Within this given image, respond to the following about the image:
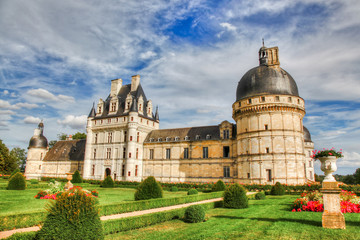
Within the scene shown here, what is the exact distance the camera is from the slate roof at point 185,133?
1784 inches

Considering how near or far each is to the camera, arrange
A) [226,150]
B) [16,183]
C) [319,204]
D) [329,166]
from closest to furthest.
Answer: [329,166]
[319,204]
[16,183]
[226,150]

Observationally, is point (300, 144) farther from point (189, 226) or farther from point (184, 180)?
point (189, 226)

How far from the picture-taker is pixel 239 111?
37.9 metres

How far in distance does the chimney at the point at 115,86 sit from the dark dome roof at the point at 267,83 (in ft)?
92.1

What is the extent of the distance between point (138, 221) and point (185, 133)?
3629 cm

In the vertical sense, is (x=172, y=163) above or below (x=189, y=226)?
above

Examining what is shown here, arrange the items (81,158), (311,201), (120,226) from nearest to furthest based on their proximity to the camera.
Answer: (120,226)
(311,201)
(81,158)

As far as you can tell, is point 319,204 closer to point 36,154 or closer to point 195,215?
point 195,215

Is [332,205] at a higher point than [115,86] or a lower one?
lower

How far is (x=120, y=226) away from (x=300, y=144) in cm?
3117

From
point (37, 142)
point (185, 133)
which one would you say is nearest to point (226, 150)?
point (185, 133)

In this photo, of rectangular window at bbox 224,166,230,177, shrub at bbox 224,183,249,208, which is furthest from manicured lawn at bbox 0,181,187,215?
rectangular window at bbox 224,166,230,177

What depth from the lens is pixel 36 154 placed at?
60.2 m

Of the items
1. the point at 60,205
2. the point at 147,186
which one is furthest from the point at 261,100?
the point at 60,205
